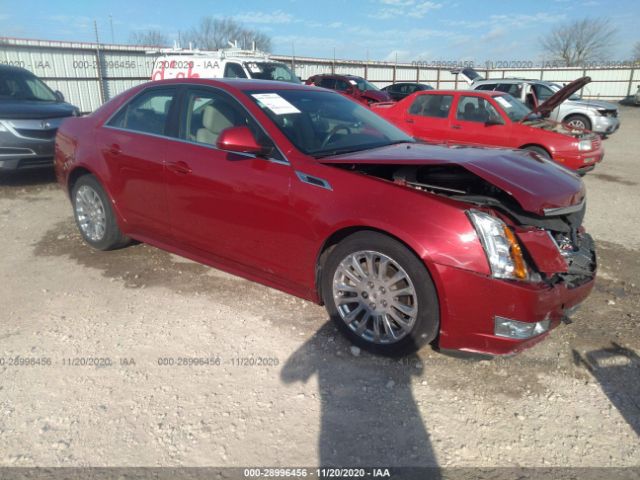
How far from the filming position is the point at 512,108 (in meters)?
8.98

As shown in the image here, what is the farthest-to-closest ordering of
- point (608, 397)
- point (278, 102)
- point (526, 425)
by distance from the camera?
point (278, 102)
point (608, 397)
point (526, 425)

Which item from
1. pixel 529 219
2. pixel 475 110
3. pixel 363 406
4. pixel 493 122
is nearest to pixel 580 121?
pixel 475 110

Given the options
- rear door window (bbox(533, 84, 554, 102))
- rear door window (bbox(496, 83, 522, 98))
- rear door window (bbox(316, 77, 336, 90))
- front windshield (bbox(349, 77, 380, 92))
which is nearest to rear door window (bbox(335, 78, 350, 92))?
rear door window (bbox(316, 77, 336, 90))

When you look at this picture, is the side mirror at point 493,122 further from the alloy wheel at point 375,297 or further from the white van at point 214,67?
the alloy wheel at point 375,297

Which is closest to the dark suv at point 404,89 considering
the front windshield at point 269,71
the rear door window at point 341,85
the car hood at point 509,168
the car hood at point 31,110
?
the rear door window at point 341,85

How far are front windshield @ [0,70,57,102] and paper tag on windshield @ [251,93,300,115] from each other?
6.31 m

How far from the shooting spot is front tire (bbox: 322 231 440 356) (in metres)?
2.75

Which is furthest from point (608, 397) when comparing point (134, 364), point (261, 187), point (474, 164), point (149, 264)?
point (149, 264)

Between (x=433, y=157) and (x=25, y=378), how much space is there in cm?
277

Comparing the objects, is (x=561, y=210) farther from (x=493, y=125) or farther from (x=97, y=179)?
(x=493, y=125)

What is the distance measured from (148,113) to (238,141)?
1411mm

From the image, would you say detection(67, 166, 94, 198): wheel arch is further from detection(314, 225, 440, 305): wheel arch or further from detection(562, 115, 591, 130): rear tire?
detection(562, 115, 591, 130): rear tire

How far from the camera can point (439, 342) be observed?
2807 mm

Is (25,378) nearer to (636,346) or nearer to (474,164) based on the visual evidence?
(474,164)
